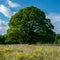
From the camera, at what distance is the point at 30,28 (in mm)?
54688

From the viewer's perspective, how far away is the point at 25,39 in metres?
55.4

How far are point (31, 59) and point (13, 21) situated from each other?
4499 centimetres

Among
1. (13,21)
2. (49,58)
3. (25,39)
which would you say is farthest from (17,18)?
(49,58)

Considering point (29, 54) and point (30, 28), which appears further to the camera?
point (30, 28)

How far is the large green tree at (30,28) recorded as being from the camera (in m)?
53.2

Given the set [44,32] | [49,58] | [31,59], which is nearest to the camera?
[31,59]

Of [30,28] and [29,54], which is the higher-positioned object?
[30,28]

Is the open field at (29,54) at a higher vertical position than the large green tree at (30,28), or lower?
lower

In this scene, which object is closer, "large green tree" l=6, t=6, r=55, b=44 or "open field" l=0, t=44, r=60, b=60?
"open field" l=0, t=44, r=60, b=60

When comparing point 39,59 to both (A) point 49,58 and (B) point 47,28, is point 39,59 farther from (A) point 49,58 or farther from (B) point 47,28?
(B) point 47,28

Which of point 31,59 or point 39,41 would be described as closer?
point 31,59

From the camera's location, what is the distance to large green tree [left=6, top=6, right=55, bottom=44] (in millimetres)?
53156

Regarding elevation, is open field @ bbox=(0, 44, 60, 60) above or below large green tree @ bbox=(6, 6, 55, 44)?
below

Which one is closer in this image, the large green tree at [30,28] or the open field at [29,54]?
the open field at [29,54]
